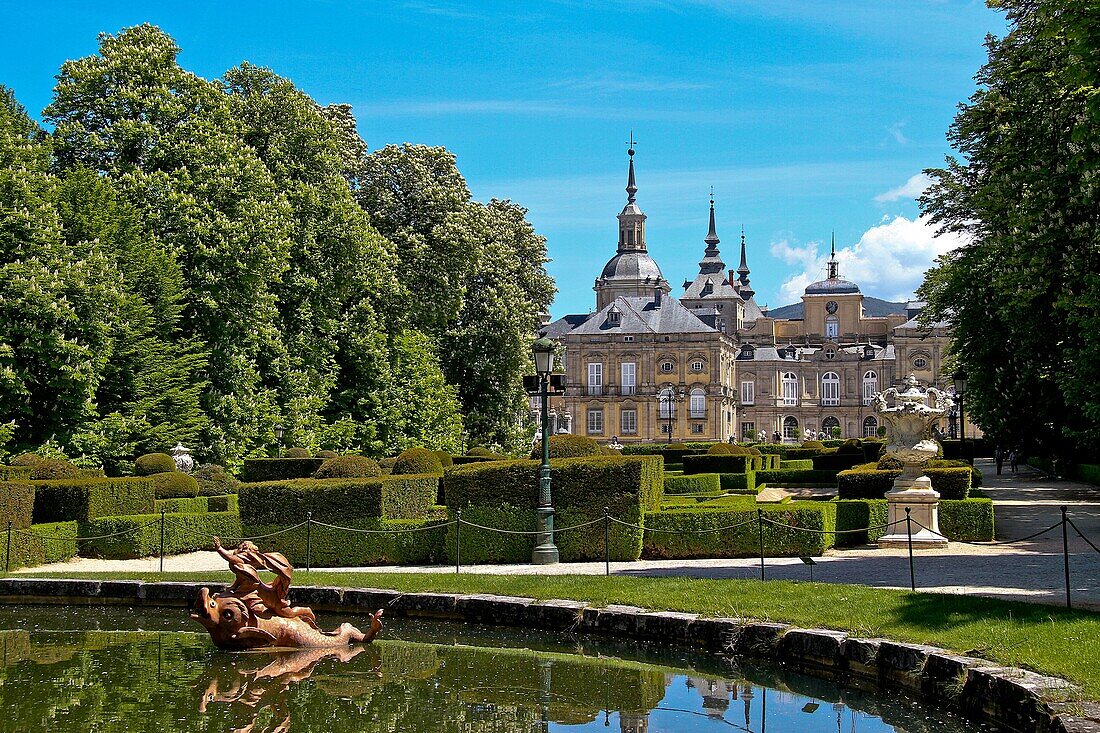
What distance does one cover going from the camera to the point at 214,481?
77.5 ft

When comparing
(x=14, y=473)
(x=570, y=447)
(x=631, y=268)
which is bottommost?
(x=14, y=473)

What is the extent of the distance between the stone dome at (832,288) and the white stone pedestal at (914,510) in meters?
94.2

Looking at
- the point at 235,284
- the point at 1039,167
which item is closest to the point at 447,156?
the point at 235,284

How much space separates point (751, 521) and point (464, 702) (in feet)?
27.2

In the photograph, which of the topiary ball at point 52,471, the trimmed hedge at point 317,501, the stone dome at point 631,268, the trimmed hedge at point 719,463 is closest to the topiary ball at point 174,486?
the topiary ball at point 52,471

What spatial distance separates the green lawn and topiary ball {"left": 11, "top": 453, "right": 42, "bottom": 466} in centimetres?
819

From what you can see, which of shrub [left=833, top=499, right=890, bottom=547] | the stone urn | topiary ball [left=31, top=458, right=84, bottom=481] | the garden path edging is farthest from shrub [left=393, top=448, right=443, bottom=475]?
the stone urn

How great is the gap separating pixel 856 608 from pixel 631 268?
342 feet

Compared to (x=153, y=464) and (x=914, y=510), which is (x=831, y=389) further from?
(x=914, y=510)

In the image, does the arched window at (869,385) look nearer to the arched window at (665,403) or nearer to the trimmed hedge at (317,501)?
the arched window at (665,403)

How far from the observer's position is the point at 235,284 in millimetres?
26844

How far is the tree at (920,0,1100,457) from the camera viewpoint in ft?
Answer: 50.1

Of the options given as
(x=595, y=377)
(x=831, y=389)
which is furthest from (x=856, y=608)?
(x=831, y=389)

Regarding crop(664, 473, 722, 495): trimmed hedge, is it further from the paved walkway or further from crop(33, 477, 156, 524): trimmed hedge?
crop(33, 477, 156, 524): trimmed hedge
